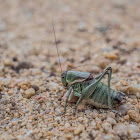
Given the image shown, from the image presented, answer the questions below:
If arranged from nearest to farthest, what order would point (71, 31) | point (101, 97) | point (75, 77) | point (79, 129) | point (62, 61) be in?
point (79, 129) → point (101, 97) → point (75, 77) → point (62, 61) → point (71, 31)

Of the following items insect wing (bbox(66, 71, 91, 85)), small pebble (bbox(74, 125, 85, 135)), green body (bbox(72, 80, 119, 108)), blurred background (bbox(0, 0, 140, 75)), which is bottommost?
small pebble (bbox(74, 125, 85, 135))

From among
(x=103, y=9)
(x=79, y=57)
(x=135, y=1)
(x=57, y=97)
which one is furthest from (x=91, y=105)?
(x=135, y=1)

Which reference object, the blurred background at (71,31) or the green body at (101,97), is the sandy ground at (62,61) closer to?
the blurred background at (71,31)

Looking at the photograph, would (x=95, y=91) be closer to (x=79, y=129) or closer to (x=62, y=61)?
(x=79, y=129)

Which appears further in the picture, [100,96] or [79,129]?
[100,96]

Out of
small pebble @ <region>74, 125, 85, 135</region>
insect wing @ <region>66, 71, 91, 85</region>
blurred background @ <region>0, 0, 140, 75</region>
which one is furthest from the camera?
blurred background @ <region>0, 0, 140, 75</region>

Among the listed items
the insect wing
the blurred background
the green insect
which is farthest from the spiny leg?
the blurred background

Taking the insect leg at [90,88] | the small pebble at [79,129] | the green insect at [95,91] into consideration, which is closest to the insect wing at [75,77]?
the green insect at [95,91]

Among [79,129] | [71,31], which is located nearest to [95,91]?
[79,129]

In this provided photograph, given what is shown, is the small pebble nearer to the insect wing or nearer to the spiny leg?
the spiny leg
